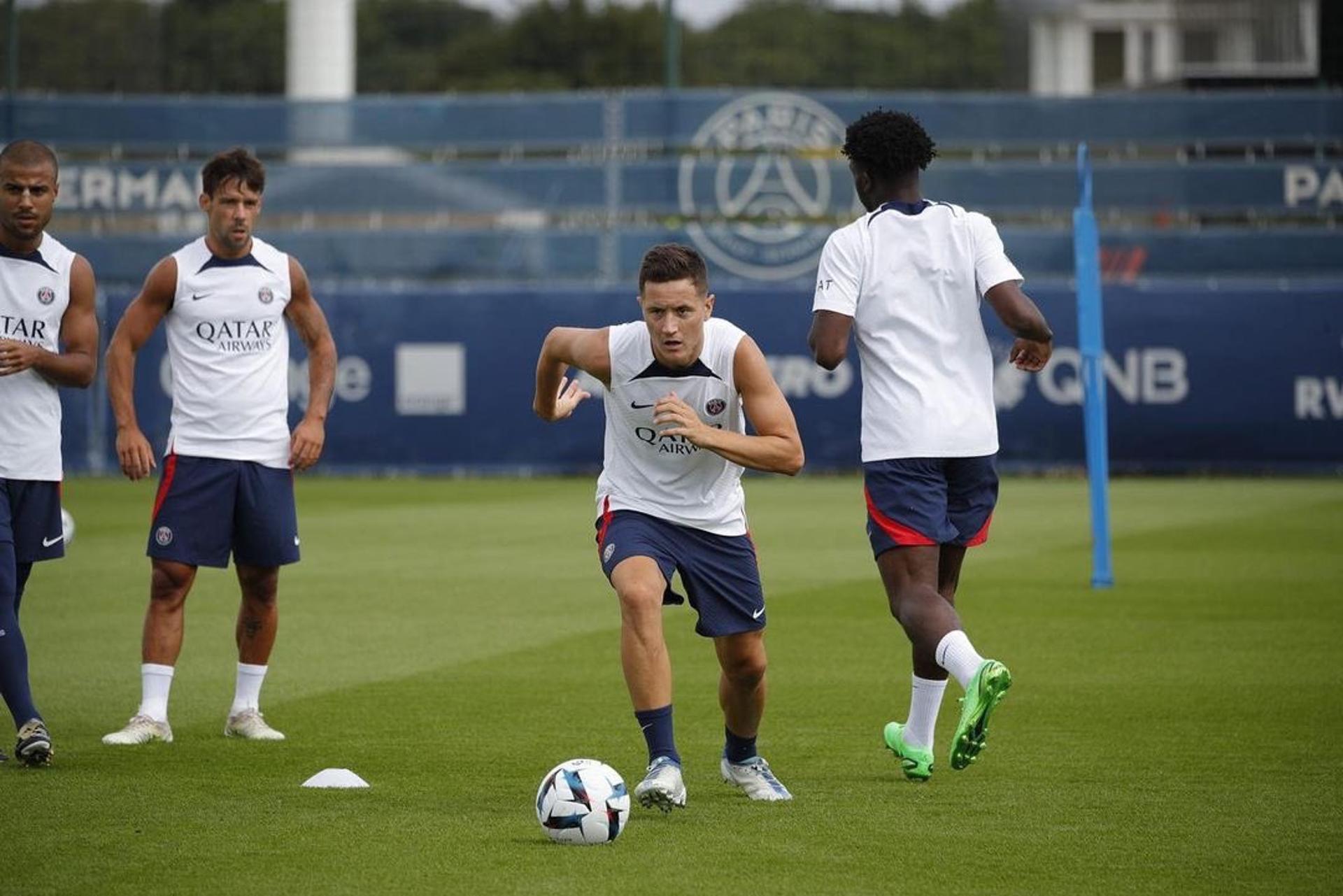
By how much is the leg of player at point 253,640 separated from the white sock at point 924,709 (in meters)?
2.70

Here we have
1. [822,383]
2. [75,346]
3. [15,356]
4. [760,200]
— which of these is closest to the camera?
[15,356]

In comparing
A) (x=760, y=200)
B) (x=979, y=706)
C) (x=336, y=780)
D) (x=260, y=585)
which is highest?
(x=760, y=200)

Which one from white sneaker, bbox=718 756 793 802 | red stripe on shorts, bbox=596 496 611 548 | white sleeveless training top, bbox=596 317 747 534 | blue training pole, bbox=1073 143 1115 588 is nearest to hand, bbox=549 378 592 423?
white sleeveless training top, bbox=596 317 747 534

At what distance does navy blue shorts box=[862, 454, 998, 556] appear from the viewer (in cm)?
751

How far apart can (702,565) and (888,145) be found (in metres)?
1.60

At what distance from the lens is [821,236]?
89.9ft

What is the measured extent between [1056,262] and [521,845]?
21437mm

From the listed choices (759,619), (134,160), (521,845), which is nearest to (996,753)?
(759,619)

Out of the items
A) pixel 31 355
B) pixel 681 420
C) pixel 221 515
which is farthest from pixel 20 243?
pixel 681 420

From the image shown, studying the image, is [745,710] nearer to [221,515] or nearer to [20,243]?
[221,515]

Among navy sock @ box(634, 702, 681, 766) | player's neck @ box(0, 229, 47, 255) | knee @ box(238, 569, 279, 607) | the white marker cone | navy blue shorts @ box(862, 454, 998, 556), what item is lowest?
the white marker cone

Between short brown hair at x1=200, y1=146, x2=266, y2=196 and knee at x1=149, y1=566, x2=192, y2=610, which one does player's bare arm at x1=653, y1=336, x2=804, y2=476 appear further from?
knee at x1=149, y1=566, x2=192, y2=610

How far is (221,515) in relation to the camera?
347 inches

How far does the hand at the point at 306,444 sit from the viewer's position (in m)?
8.90
